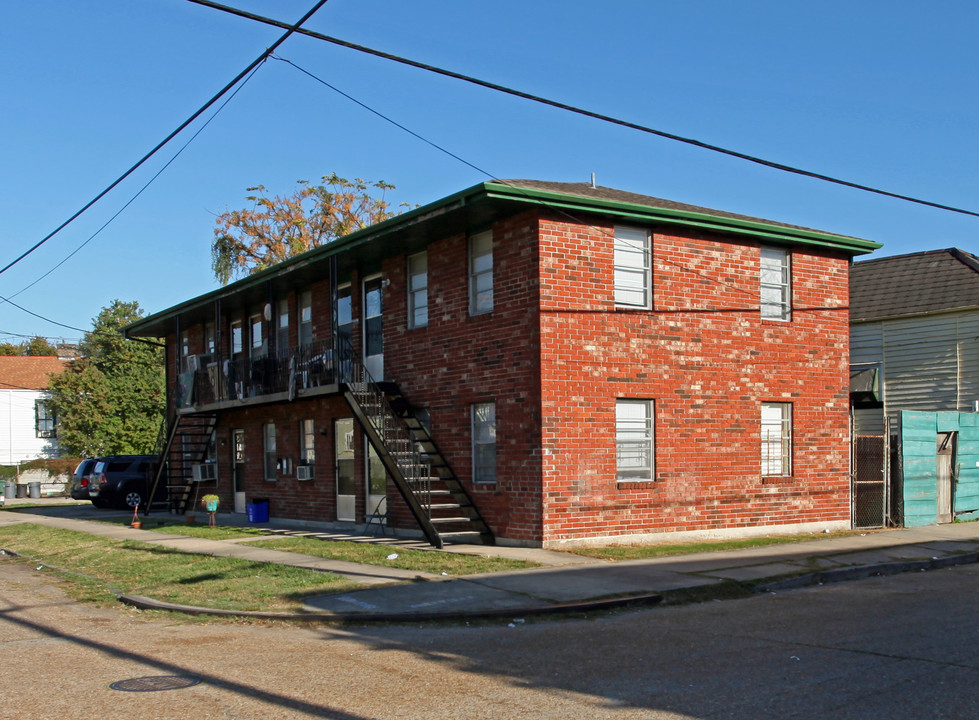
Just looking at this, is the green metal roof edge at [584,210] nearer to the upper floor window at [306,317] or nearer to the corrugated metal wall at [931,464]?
the upper floor window at [306,317]

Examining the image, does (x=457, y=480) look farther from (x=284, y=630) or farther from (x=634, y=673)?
(x=634, y=673)

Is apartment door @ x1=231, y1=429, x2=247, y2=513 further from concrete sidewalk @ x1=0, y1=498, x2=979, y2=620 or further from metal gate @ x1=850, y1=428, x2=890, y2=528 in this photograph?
metal gate @ x1=850, y1=428, x2=890, y2=528

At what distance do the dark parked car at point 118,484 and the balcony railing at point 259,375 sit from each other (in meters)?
7.20

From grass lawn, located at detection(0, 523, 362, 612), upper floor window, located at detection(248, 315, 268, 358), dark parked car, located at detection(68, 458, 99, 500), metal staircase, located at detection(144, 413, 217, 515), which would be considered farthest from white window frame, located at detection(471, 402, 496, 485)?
dark parked car, located at detection(68, 458, 99, 500)

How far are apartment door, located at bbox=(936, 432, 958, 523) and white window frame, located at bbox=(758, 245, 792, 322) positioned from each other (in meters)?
5.05

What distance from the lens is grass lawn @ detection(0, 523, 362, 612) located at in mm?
11766

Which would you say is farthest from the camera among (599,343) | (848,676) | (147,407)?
(147,407)

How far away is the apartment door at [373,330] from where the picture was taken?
1984 centimetres

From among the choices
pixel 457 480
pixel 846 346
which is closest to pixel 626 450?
pixel 457 480

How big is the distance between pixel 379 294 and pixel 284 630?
1088 cm

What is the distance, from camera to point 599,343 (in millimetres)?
16062

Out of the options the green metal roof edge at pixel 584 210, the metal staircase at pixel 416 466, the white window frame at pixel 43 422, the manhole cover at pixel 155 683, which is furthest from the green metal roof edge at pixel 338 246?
the white window frame at pixel 43 422

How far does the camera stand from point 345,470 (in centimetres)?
2089

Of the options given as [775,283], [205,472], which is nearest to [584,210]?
[775,283]
